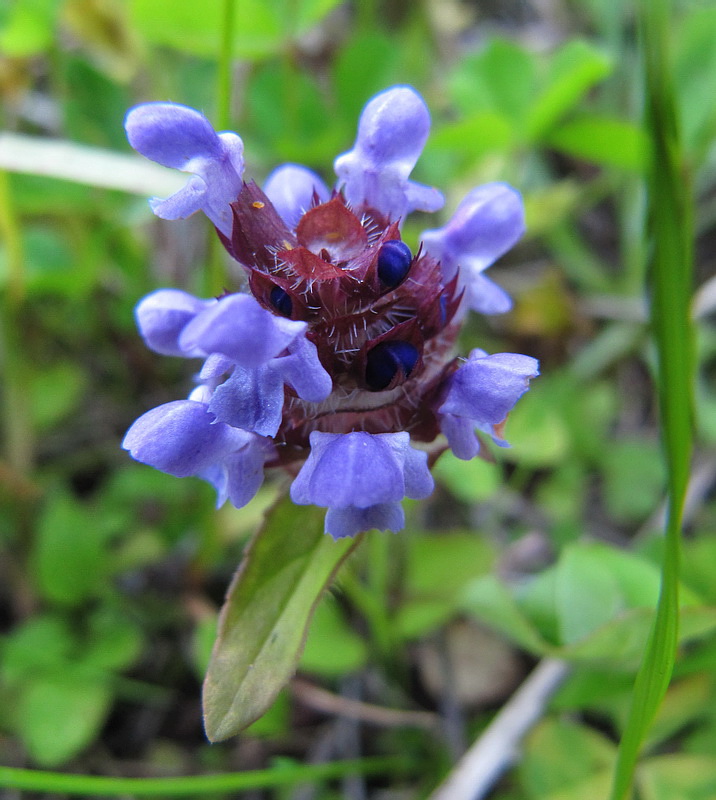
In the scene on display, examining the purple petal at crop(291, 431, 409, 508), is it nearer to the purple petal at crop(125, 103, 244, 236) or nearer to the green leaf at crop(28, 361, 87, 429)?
the purple petal at crop(125, 103, 244, 236)

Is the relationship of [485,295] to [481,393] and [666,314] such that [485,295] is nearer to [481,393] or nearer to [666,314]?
[481,393]

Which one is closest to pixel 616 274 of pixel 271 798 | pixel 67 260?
pixel 67 260

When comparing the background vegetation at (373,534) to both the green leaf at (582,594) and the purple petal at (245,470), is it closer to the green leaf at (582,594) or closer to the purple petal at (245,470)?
the green leaf at (582,594)

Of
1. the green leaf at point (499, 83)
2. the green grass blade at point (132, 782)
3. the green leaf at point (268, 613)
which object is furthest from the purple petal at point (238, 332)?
the green leaf at point (499, 83)

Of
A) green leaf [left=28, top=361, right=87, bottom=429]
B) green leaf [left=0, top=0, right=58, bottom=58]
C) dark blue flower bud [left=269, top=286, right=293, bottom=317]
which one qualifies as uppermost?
green leaf [left=0, top=0, right=58, bottom=58]

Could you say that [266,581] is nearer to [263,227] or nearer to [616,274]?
[263,227]

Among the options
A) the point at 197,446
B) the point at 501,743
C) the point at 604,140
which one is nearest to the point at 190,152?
the point at 197,446

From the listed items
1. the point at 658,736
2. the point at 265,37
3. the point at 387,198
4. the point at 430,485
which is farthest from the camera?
the point at 265,37

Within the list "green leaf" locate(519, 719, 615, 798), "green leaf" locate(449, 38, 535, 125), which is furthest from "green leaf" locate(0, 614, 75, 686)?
"green leaf" locate(449, 38, 535, 125)
